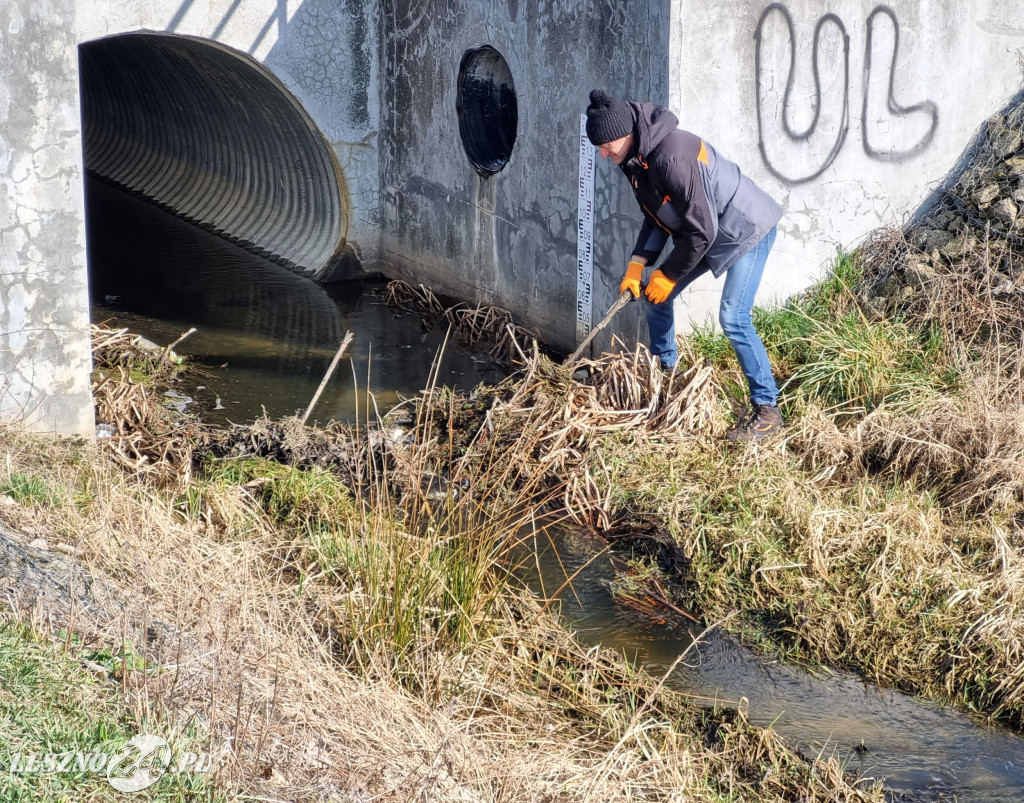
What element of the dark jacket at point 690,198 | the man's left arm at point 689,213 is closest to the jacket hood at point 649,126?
the dark jacket at point 690,198

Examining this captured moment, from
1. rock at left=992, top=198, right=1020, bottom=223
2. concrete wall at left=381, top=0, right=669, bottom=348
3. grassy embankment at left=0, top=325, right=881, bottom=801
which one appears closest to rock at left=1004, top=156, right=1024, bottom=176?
rock at left=992, top=198, right=1020, bottom=223

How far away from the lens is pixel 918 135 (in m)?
7.64

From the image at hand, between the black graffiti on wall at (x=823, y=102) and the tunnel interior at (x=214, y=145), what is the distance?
14.3 ft

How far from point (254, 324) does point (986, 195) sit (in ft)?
18.4

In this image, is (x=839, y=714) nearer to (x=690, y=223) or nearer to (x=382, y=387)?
(x=690, y=223)

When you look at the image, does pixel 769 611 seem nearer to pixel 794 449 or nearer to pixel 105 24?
pixel 794 449

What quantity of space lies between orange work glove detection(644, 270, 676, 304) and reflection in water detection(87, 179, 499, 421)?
200cm

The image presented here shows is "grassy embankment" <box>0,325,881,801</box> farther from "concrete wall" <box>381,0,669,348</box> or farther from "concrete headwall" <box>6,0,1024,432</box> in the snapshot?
"concrete wall" <box>381,0,669,348</box>

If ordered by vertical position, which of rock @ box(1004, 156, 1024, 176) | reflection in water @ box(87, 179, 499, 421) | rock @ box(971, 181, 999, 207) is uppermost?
rock @ box(1004, 156, 1024, 176)

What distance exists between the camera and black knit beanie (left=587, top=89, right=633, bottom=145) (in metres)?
5.61

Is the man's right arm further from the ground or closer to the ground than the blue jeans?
further from the ground

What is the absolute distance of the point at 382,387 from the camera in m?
8.02

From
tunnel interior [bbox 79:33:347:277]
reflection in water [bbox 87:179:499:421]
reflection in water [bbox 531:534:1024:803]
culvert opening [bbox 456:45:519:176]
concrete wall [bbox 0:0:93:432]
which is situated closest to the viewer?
reflection in water [bbox 531:534:1024:803]

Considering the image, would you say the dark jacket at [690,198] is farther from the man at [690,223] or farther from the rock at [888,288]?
the rock at [888,288]
